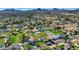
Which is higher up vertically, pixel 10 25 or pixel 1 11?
pixel 1 11

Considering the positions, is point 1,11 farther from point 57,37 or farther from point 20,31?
point 57,37

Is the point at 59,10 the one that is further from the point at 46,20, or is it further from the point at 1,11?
the point at 1,11

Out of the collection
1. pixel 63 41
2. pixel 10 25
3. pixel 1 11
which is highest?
pixel 1 11
